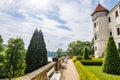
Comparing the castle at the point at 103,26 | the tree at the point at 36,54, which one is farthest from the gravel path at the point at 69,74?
the castle at the point at 103,26

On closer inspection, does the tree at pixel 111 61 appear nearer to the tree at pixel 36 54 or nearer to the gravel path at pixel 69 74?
the gravel path at pixel 69 74

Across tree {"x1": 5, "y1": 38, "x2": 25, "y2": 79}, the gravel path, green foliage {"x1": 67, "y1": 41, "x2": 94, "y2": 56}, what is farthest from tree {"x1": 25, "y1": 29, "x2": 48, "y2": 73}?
green foliage {"x1": 67, "y1": 41, "x2": 94, "y2": 56}

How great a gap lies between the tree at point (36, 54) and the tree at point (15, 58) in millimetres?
1240

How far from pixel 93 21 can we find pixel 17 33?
19.2 m

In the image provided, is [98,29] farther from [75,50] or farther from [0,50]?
[75,50]

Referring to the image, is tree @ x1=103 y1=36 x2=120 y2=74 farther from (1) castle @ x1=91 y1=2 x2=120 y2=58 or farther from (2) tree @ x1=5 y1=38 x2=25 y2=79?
(2) tree @ x1=5 y1=38 x2=25 y2=79

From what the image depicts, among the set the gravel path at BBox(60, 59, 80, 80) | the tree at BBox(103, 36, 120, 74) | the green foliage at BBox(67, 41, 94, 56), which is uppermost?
the green foliage at BBox(67, 41, 94, 56)

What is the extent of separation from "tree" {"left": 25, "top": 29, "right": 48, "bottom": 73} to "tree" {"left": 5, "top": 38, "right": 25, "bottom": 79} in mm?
1240

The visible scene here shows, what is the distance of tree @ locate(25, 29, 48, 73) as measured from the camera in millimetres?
26406

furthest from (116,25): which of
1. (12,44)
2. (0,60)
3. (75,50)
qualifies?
(75,50)

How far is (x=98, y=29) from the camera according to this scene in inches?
1270

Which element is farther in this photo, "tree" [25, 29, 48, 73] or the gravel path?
"tree" [25, 29, 48, 73]

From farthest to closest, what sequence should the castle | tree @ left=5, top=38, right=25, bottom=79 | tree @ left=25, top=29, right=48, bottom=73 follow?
1. the castle
2. tree @ left=25, top=29, right=48, bottom=73
3. tree @ left=5, top=38, right=25, bottom=79

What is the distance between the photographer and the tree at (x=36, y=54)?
26406mm
